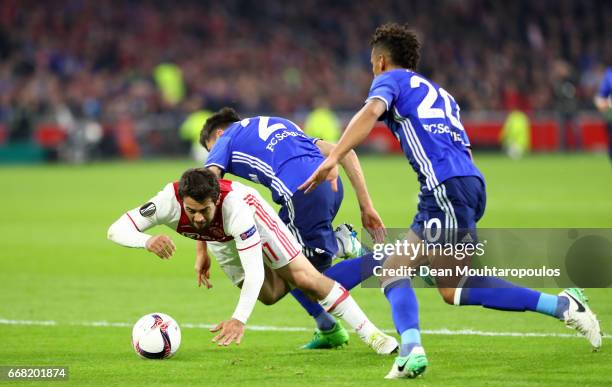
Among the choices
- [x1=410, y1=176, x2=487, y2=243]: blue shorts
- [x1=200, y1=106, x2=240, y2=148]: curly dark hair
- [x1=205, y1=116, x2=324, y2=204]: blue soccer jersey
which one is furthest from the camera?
[x1=200, y1=106, x2=240, y2=148]: curly dark hair

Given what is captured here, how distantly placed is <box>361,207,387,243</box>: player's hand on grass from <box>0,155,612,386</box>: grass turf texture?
2.62 feet

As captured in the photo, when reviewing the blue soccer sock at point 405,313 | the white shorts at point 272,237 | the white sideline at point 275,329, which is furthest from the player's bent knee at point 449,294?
the white sideline at point 275,329

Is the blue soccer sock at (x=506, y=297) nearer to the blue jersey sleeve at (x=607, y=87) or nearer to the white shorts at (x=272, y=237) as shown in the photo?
the white shorts at (x=272, y=237)

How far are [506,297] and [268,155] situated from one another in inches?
83.8

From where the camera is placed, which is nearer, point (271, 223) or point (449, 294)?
point (449, 294)

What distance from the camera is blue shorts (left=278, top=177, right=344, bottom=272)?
7648 mm

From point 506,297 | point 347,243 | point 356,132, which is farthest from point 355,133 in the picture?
point 347,243

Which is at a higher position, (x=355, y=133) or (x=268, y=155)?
(x=355, y=133)

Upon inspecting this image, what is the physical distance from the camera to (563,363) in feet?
21.9

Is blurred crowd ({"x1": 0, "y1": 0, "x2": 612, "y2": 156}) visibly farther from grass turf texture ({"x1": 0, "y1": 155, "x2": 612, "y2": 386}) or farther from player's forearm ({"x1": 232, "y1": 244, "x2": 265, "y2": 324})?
player's forearm ({"x1": 232, "y1": 244, "x2": 265, "y2": 324})

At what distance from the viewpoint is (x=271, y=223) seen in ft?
22.5

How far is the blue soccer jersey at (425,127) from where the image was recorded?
6402mm

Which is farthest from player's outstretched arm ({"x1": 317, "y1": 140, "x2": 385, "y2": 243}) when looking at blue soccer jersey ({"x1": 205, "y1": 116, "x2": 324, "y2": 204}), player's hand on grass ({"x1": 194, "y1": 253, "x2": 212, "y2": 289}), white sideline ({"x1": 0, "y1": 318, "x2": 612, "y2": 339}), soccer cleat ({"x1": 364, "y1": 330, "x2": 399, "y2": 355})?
white sideline ({"x1": 0, "y1": 318, "x2": 612, "y2": 339})

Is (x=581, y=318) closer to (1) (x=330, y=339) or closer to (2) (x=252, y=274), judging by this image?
(1) (x=330, y=339)
